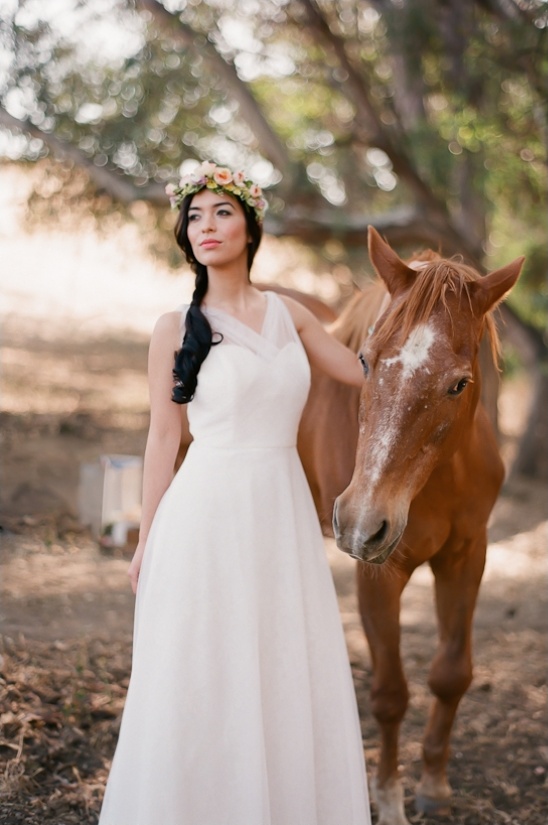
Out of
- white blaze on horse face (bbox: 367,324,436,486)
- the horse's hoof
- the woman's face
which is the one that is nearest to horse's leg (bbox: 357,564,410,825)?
the horse's hoof

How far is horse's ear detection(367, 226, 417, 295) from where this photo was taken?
2.56m

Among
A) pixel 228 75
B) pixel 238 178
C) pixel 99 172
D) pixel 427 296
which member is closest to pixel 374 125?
pixel 228 75

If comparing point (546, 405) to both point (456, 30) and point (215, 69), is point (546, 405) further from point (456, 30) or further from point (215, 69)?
point (215, 69)

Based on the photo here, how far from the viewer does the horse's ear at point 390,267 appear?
2.56 meters

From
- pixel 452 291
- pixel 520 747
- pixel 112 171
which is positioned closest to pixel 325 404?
pixel 452 291

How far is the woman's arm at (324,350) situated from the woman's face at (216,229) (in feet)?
0.90

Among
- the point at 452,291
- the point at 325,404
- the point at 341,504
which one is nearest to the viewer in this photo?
the point at 341,504

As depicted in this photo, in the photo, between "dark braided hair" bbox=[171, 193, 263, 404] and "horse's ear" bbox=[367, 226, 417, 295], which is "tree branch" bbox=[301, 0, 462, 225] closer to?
"horse's ear" bbox=[367, 226, 417, 295]

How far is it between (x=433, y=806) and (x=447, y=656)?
563mm

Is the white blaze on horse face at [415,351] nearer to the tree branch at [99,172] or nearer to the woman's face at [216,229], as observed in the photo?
the woman's face at [216,229]

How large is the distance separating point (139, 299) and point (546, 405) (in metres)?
7.24

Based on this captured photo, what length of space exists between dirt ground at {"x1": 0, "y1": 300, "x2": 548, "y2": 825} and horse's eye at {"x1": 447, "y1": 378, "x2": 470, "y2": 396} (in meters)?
1.73

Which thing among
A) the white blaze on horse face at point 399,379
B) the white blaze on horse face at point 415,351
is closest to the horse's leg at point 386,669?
the white blaze on horse face at point 399,379

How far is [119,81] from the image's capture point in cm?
735
